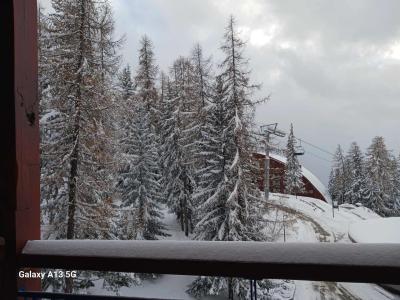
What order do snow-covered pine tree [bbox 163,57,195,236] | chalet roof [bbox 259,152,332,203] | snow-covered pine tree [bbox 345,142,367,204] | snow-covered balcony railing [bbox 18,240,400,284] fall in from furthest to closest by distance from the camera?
chalet roof [bbox 259,152,332,203] < snow-covered pine tree [bbox 345,142,367,204] < snow-covered pine tree [bbox 163,57,195,236] < snow-covered balcony railing [bbox 18,240,400,284]

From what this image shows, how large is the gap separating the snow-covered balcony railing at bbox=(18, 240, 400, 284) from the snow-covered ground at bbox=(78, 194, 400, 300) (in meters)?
0.45

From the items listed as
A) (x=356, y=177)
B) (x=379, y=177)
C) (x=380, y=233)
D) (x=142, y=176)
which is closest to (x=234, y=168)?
(x=142, y=176)

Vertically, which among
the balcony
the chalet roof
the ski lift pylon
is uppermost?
the ski lift pylon

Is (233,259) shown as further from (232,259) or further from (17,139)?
(17,139)

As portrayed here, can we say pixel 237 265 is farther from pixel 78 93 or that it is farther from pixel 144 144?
pixel 144 144

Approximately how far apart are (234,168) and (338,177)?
126 ft

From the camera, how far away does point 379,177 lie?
123 feet

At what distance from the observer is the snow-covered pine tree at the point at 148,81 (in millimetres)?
26244

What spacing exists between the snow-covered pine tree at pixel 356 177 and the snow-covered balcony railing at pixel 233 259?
4583 centimetres

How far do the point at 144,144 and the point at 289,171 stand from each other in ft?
103

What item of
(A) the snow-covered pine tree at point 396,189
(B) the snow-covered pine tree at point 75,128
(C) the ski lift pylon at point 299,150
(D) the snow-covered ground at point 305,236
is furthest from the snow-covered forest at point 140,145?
(C) the ski lift pylon at point 299,150

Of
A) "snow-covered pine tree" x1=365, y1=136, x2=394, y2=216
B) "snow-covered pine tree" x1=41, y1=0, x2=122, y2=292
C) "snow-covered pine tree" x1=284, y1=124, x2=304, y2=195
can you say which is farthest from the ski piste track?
"snow-covered pine tree" x1=41, y1=0, x2=122, y2=292

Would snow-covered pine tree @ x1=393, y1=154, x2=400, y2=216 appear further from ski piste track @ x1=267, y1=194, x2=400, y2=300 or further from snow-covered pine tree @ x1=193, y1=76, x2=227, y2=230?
snow-covered pine tree @ x1=193, y1=76, x2=227, y2=230

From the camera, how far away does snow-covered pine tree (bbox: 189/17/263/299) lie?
17109mm
